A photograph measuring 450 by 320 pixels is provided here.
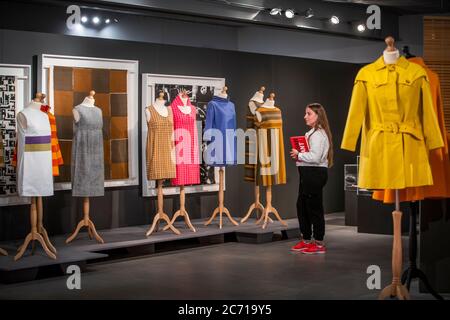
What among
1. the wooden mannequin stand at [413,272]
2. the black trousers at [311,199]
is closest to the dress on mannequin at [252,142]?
the black trousers at [311,199]

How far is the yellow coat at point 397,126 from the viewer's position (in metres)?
4.98

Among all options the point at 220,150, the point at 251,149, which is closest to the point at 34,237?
the point at 220,150

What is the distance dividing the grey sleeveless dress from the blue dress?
4.97ft

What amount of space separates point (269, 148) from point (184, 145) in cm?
113

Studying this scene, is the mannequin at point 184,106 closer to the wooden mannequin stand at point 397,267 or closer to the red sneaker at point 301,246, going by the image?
the red sneaker at point 301,246

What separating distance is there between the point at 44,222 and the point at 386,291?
15.2ft

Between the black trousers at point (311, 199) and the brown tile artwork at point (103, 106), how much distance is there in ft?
8.44

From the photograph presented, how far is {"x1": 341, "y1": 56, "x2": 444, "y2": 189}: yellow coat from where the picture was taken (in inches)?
196

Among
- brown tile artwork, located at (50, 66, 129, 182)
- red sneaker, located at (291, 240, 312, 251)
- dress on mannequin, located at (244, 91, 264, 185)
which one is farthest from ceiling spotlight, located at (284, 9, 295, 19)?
red sneaker, located at (291, 240, 312, 251)

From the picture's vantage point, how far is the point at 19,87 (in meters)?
8.13

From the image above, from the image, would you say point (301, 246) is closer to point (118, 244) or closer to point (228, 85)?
point (118, 244)

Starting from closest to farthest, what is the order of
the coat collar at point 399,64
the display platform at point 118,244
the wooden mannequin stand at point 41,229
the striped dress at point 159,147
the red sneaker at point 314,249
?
the coat collar at point 399,64 → the display platform at point 118,244 → the wooden mannequin stand at point 41,229 → the red sneaker at point 314,249 → the striped dress at point 159,147

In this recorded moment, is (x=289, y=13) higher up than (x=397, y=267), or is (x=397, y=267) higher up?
(x=289, y=13)

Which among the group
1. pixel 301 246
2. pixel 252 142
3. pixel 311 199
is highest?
pixel 252 142
